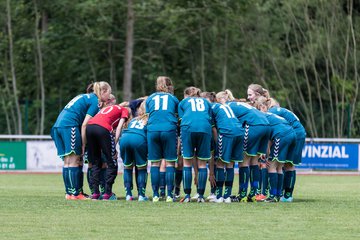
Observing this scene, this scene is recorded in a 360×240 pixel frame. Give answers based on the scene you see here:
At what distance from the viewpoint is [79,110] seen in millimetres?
16828

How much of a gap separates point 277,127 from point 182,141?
1.75 metres

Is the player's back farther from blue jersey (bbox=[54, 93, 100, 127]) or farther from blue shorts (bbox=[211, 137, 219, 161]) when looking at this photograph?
blue shorts (bbox=[211, 137, 219, 161])

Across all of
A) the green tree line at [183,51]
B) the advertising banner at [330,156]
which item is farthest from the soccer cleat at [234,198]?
the green tree line at [183,51]

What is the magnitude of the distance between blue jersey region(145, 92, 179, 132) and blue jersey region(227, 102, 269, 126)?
1103mm

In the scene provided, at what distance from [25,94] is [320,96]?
11.6m

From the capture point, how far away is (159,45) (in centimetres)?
3984

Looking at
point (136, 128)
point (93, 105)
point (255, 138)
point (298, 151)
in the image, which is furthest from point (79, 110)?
point (298, 151)

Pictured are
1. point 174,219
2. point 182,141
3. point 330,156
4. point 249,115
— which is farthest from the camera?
point 330,156

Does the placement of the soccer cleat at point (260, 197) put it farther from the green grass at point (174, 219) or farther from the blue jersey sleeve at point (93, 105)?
the blue jersey sleeve at point (93, 105)

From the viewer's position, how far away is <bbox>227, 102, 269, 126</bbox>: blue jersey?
1652 cm

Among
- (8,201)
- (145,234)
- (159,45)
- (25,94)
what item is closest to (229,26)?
(159,45)

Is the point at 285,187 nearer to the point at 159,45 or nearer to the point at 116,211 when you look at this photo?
the point at 116,211

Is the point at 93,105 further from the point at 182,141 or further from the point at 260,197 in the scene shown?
the point at 260,197

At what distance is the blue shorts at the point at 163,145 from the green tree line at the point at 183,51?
65.1 feet
